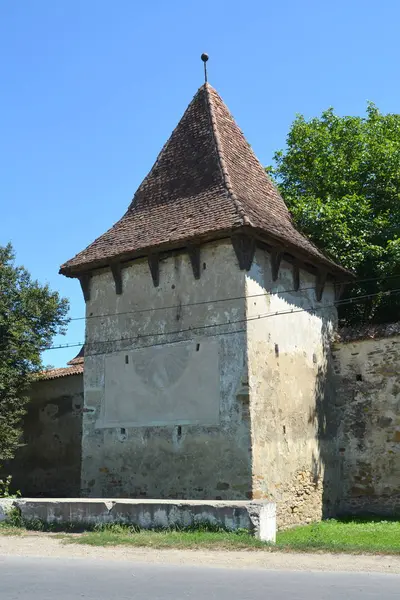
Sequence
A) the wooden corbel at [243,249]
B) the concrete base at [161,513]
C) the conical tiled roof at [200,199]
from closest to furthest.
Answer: the concrete base at [161,513]
the wooden corbel at [243,249]
the conical tiled roof at [200,199]

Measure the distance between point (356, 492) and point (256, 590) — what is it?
9.10m

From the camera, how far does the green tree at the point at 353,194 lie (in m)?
16.9

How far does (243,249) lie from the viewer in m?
13.1

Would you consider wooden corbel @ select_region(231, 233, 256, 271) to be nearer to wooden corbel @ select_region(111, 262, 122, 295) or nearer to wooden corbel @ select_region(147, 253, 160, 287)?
wooden corbel @ select_region(147, 253, 160, 287)

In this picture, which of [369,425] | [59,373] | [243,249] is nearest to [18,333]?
[59,373]

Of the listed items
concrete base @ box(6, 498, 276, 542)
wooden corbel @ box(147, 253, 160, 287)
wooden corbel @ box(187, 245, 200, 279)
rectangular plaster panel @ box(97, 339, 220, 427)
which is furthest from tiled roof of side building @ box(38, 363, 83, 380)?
concrete base @ box(6, 498, 276, 542)

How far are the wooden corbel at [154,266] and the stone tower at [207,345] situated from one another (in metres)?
0.03

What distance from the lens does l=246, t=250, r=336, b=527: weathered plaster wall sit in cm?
1286

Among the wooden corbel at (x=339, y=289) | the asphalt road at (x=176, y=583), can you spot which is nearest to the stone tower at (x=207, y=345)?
the wooden corbel at (x=339, y=289)

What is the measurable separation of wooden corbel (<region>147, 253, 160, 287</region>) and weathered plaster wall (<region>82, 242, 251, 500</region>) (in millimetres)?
121

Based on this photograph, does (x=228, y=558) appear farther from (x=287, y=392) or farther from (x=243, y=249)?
(x=243, y=249)

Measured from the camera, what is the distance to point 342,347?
15.6m

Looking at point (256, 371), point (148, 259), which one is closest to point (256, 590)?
point (256, 371)

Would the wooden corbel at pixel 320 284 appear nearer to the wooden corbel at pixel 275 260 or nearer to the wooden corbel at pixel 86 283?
the wooden corbel at pixel 275 260
